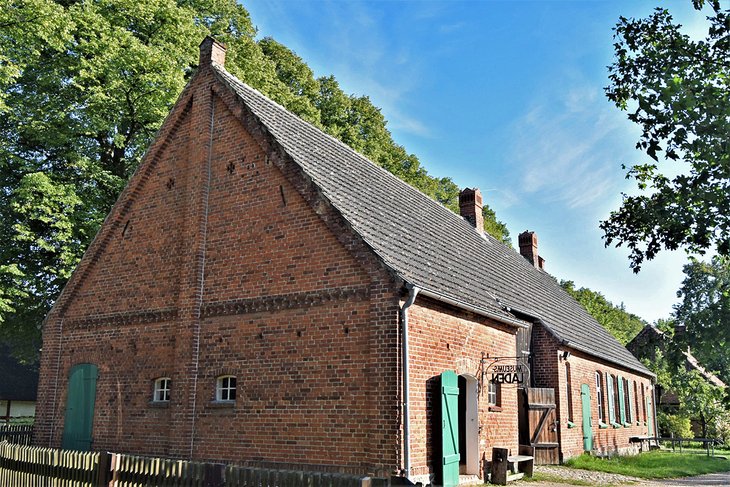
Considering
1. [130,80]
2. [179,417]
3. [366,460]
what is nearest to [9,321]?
[130,80]

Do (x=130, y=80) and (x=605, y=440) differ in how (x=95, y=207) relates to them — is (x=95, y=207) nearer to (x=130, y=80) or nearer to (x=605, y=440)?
(x=130, y=80)

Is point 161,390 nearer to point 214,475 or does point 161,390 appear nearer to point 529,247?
point 214,475

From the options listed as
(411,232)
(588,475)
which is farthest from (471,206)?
(588,475)

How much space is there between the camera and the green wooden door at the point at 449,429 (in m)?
11.6

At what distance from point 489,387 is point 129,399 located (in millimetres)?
8038

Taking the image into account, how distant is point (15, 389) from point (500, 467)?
3059 cm

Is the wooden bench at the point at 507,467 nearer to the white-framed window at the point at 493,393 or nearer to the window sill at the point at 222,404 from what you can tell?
the white-framed window at the point at 493,393

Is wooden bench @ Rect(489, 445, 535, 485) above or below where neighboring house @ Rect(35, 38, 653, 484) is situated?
below

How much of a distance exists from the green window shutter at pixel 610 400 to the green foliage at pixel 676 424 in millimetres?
16283

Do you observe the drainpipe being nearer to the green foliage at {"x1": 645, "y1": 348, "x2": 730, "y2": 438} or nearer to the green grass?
the green grass

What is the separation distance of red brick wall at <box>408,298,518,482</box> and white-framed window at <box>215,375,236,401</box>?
13.1ft

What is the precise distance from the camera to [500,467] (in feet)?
44.3

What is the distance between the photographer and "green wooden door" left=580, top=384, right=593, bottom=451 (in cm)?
2044

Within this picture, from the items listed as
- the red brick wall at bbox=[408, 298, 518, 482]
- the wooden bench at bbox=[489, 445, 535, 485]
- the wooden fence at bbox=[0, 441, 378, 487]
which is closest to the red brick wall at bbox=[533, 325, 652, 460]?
the wooden bench at bbox=[489, 445, 535, 485]
